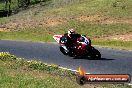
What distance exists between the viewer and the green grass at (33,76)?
15.2 m

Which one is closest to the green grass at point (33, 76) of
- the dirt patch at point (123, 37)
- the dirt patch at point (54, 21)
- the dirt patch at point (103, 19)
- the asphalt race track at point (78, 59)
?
the asphalt race track at point (78, 59)

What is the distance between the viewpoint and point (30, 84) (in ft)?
49.9

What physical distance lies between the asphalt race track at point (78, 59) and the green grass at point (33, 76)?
3008mm

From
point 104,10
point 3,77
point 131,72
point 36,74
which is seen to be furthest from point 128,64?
point 104,10

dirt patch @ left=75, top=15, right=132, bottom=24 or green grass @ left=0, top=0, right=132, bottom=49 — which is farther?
dirt patch @ left=75, top=15, right=132, bottom=24

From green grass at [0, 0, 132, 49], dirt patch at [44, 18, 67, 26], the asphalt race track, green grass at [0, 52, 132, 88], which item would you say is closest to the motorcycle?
the asphalt race track

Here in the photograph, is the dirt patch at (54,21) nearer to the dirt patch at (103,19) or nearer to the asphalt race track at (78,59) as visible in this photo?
the dirt patch at (103,19)

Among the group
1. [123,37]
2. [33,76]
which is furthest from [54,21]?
[33,76]

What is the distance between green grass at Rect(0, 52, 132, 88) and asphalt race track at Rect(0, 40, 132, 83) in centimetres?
301

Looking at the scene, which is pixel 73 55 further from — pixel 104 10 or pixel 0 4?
pixel 0 4

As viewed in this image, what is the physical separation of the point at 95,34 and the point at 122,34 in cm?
291

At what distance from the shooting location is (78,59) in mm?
24891

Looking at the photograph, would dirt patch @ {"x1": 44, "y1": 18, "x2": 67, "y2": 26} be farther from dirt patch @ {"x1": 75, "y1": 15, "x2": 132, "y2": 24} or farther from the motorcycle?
the motorcycle

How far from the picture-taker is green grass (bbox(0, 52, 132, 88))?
49.9 ft
